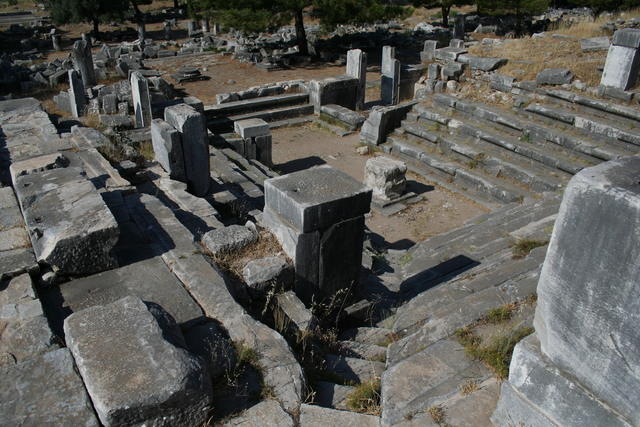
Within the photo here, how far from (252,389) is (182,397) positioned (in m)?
0.66

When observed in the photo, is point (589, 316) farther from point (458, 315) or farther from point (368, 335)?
point (368, 335)

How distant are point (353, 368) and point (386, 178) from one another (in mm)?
6094

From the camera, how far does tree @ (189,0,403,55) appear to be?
20016 millimetres

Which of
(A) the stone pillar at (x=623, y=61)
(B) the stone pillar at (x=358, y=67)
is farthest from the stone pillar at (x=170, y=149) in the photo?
(A) the stone pillar at (x=623, y=61)

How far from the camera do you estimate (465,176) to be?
35.3ft

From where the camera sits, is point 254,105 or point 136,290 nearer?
point 136,290

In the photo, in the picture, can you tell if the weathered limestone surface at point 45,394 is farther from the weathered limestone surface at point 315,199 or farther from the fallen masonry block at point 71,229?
the weathered limestone surface at point 315,199

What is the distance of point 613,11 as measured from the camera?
26.6 metres

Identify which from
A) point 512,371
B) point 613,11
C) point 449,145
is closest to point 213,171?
point 449,145

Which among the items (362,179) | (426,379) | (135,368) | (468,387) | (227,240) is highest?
(135,368)

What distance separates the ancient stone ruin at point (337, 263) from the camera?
8.82ft

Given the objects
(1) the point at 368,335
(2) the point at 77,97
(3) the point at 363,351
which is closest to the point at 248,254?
(1) the point at 368,335

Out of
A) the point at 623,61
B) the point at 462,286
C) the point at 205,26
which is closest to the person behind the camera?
the point at 462,286

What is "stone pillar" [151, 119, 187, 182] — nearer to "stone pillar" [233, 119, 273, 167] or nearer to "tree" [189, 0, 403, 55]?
"stone pillar" [233, 119, 273, 167]
